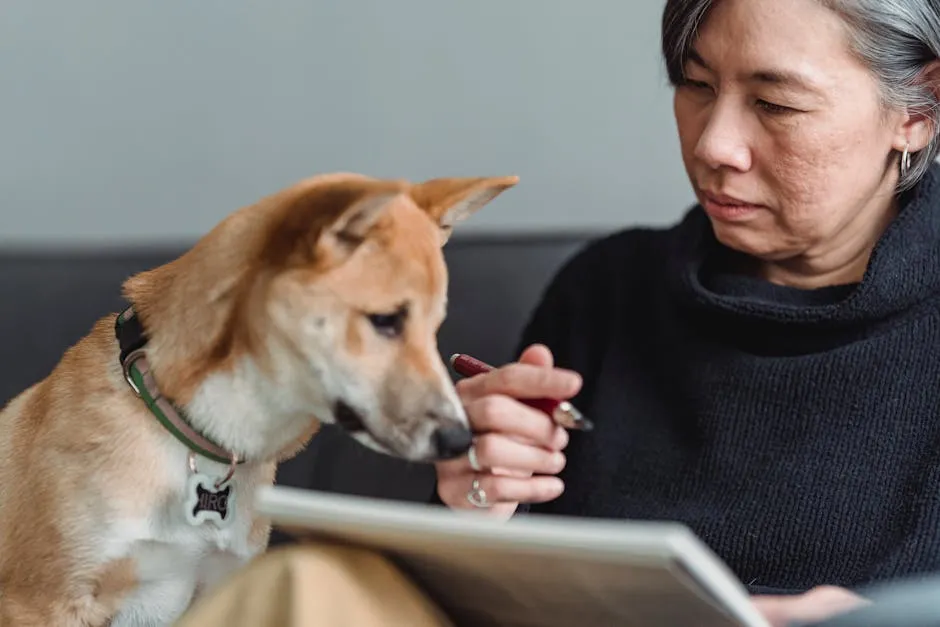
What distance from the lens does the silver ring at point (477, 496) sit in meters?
1.09

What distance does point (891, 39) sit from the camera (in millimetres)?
1224

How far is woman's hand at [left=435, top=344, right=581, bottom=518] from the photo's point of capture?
1042mm

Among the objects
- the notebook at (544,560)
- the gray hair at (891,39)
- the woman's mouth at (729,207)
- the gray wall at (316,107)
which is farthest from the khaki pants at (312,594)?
the gray wall at (316,107)

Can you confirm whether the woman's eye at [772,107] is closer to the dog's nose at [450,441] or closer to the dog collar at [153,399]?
the dog's nose at [450,441]

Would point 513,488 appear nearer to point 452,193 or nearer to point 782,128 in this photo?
point 452,193

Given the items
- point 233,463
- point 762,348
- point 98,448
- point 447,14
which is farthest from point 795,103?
point 447,14

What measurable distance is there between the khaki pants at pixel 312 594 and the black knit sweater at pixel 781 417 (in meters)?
0.51

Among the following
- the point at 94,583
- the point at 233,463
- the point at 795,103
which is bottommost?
the point at 94,583

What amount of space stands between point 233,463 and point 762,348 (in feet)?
2.06

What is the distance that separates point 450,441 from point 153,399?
291mm

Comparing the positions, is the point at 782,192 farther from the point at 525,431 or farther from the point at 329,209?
the point at 329,209

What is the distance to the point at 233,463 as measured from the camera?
1.09 meters

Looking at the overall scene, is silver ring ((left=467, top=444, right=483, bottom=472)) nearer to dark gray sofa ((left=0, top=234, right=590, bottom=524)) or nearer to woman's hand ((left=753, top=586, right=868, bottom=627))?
woman's hand ((left=753, top=586, right=868, bottom=627))

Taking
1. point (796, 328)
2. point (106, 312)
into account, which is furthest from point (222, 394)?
point (796, 328)
